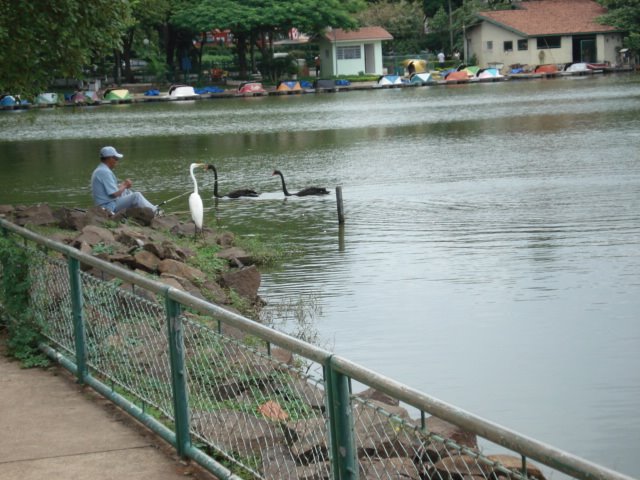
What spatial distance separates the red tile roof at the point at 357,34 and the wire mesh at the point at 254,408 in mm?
81885

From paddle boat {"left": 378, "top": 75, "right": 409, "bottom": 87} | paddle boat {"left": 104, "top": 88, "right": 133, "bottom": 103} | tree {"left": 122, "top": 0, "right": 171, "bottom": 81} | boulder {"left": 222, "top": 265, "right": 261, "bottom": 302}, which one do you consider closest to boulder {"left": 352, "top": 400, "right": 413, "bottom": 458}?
boulder {"left": 222, "top": 265, "right": 261, "bottom": 302}

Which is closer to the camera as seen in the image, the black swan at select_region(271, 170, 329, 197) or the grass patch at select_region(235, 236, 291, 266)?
the grass patch at select_region(235, 236, 291, 266)

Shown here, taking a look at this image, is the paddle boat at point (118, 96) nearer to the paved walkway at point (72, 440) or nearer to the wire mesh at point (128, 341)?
the paved walkway at point (72, 440)

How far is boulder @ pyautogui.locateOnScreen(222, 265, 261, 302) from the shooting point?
14.7 metres

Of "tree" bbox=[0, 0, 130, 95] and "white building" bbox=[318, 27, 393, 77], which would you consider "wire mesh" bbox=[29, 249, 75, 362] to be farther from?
"white building" bbox=[318, 27, 393, 77]

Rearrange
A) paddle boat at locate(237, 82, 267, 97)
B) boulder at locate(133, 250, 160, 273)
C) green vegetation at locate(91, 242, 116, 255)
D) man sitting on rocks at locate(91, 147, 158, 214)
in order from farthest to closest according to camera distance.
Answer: paddle boat at locate(237, 82, 267, 97)
man sitting on rocks at locate(91, 147, 158, 214)
boulder at locate(133, 250, 160, 273)
green vegetation at locate(91, 242, 116, 255)

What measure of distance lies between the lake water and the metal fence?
2002 millimetres

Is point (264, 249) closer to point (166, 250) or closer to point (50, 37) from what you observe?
point (166, 250)

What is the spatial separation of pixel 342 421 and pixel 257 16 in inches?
2946

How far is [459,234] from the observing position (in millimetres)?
19828

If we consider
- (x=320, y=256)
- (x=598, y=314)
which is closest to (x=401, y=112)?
(x=320, y=256)

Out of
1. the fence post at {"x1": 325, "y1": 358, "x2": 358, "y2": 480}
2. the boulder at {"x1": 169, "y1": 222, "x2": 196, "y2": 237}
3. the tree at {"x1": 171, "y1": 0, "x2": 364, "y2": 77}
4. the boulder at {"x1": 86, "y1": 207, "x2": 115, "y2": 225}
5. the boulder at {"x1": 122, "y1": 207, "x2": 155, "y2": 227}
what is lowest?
the boulder at {"x1": 169, "y1": 222, "x2": 196, "y2": 237}

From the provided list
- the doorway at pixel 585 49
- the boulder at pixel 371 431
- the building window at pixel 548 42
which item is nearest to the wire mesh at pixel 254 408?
the boulder at pixel 371 431

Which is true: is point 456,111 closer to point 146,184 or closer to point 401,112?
point 401,112
